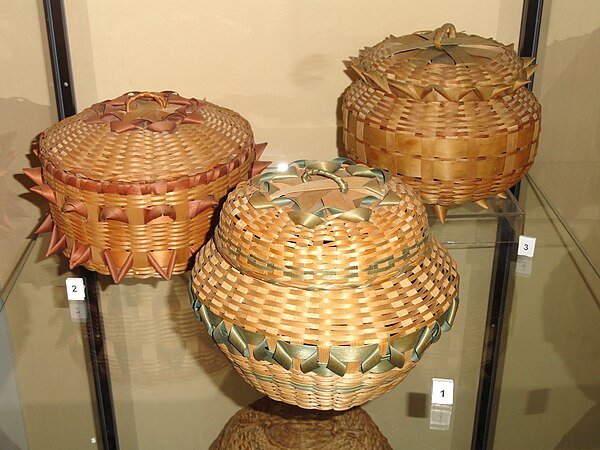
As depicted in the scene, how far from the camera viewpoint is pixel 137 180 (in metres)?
0.96

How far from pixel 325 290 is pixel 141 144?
327 millimetres

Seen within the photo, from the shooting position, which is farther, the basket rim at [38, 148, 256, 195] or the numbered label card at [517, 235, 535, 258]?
the numbered label card at [517, 235, 535, 258]

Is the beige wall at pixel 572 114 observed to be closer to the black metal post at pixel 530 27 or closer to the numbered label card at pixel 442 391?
the black metal post at pixel 530 27

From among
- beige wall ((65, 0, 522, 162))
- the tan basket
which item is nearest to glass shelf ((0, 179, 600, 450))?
the tan basket

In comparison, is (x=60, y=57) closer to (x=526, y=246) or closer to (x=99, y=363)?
(x=99, y=363)

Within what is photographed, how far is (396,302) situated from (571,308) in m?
0.40

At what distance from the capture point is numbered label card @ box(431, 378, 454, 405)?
3.13 ft

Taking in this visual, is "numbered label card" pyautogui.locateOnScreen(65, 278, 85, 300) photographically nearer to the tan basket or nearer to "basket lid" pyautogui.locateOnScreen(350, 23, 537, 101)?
the tan basket

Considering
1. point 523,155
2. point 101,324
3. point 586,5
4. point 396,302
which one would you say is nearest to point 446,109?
point 523,155

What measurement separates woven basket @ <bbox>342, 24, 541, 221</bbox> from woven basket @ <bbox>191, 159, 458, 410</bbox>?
9.4 inches

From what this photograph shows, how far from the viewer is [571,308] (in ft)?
3.51

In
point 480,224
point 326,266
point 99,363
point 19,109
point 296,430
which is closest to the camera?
point 326,266

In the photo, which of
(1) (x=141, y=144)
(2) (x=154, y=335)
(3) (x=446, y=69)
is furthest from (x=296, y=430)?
(3) (x=446, y=69)

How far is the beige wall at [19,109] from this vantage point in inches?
42.6
